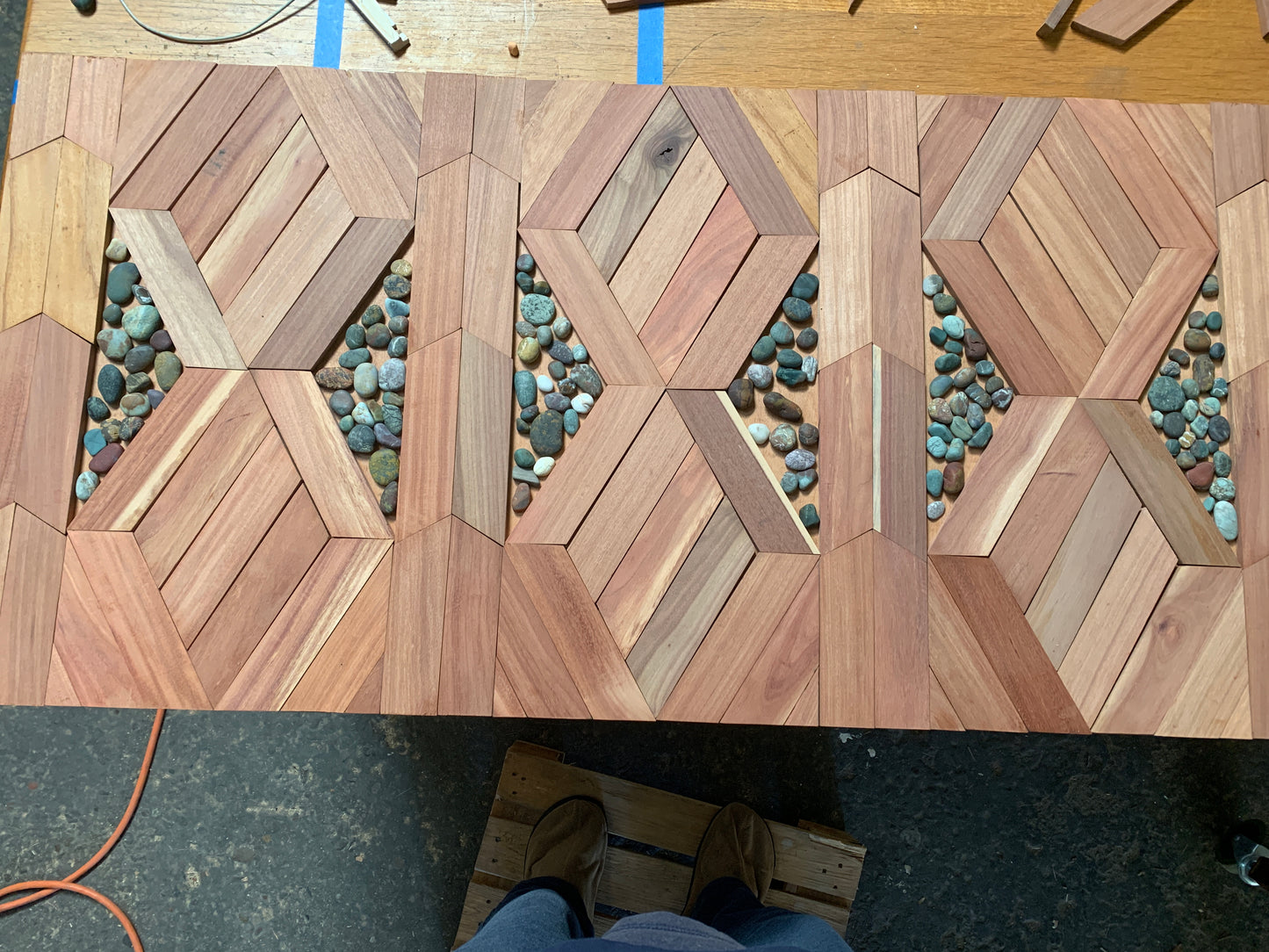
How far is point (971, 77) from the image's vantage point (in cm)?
125

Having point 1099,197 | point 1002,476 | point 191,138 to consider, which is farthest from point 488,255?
point 1099,197

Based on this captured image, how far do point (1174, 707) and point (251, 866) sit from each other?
166cm

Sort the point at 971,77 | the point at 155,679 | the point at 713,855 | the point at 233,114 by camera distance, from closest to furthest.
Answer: the point at 155,679 < the point at 233,114 < the point at 971,77 < the point at 713,855

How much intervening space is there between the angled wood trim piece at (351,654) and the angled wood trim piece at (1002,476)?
2.64ft

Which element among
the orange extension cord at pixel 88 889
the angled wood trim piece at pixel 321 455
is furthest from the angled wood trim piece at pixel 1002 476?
the orange extension cord at pixel 88 889

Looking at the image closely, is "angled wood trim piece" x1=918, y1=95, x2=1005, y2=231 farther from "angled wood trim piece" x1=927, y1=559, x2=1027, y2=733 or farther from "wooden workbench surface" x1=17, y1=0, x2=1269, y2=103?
"angled wood trim piece" x1=927, y1=559, x2=1027, y2=733

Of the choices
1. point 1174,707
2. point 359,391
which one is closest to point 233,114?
point 359,391

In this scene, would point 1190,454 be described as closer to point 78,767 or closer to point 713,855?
point 713,855

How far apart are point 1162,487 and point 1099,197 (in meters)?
0.46

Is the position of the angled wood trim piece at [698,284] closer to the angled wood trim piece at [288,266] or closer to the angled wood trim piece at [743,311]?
the angled wood trim piece at [743,311]

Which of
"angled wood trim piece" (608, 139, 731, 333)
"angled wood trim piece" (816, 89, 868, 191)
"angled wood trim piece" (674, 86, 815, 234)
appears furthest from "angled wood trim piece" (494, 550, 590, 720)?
"angled wood trim piece" (816, 89, 868, 191)

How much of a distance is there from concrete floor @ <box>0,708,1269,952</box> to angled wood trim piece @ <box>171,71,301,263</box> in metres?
0.96

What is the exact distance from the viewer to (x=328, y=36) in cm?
124

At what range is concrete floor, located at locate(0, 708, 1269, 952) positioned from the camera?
1.48m
